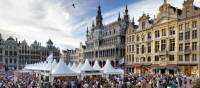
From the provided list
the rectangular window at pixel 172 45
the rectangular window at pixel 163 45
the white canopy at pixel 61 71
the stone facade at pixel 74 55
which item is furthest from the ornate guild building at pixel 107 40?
the white canopy at pixel 61 71

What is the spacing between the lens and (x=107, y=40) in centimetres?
7700

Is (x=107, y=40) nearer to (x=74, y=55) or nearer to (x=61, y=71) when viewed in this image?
(x=61, y=71)

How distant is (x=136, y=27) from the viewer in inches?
2586

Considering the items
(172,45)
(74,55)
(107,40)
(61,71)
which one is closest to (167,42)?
(172,45)

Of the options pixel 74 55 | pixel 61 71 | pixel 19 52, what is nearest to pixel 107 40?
pixel 61 71

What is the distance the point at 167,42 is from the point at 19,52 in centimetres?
7736

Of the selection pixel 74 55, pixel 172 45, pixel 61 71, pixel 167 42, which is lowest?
pixel 61 71

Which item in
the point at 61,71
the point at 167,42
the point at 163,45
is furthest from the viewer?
the point at 163,45

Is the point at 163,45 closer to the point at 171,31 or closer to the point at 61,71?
the point at 171,31

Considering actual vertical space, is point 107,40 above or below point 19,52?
above

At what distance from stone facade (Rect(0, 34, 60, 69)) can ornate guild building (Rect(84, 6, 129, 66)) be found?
37757 millimetres

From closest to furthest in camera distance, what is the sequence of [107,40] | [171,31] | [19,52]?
1. [171,31]
2. [107,40]
3. [19,52]

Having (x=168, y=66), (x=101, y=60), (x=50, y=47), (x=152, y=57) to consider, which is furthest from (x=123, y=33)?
(x=50, y=47)

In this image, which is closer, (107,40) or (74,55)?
(107,40)
